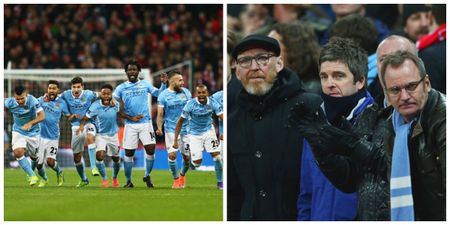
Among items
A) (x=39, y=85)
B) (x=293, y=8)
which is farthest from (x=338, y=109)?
(x=39, y=85)

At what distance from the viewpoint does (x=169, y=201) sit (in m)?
7.14

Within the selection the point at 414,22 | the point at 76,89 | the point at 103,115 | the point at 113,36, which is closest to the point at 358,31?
the point at 414,22

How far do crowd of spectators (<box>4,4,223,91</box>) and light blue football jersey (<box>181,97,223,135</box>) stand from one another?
191 centimetres

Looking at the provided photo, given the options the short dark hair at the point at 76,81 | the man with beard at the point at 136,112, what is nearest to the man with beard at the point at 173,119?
the man with beard at the point at 136,112

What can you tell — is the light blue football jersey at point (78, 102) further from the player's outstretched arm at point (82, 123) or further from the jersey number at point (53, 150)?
the jersey number at point (53, 150)

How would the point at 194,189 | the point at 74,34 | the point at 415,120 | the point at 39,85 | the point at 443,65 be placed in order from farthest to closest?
the point at 74,34
the point at 39,85
the point at 194,189
the point at 443,65
the point at 415,120

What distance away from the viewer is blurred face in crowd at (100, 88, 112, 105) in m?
7.52

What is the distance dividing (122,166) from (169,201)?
0.70m

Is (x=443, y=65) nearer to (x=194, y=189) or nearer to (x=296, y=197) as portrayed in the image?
(x=296, y=197)

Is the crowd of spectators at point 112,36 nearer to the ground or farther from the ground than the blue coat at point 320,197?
farther from the ground

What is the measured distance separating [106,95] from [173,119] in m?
0.59

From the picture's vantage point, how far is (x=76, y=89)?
7578mm

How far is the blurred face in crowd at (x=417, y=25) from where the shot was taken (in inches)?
286

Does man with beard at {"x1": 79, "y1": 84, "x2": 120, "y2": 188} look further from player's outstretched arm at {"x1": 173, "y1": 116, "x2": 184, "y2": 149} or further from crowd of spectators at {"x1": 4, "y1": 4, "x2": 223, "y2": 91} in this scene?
crowd of spectators at {"x1": 4, "y1": 4, "x2": 223, "y2": 91}
